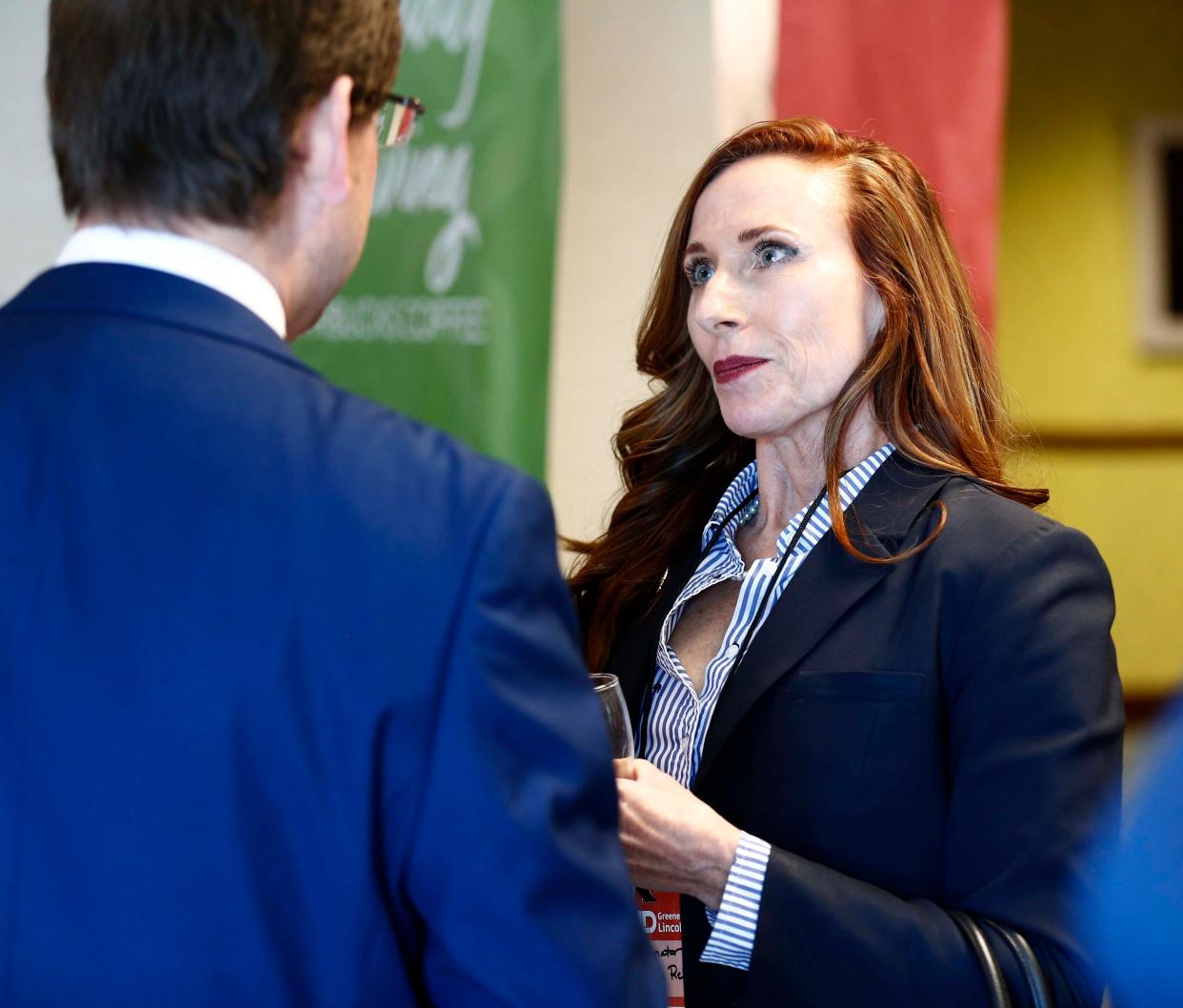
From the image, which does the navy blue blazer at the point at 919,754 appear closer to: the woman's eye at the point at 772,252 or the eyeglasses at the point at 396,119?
the woman's eye at the point at 772,252

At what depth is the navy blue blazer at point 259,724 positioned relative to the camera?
988 millimetres

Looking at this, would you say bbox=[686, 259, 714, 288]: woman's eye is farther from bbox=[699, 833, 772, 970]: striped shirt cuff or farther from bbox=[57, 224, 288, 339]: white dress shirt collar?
bbox=[57, 224, 288, 339]: white dress shirt collar

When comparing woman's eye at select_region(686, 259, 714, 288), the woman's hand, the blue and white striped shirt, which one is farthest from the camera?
woman's eye at select_region(686, 259, 714, 288)

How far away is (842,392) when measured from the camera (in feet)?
6.35

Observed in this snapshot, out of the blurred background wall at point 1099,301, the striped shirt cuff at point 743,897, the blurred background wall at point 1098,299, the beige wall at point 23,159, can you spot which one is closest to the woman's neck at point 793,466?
the striped shirt cuff at point 743,897

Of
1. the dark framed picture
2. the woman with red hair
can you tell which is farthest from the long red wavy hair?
the dark framed picture

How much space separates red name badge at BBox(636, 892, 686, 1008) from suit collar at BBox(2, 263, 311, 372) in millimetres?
814

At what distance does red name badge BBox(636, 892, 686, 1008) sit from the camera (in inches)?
61.6

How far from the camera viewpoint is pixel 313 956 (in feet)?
3.32

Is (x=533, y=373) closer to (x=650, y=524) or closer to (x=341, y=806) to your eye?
(x=650, y=524)

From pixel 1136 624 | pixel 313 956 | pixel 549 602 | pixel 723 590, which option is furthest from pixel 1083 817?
pixel 1136 624

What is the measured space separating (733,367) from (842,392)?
6.0 inches

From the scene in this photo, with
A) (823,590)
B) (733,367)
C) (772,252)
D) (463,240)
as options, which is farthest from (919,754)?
(463,240)

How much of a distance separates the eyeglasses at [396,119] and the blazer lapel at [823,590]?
80 centimetres
